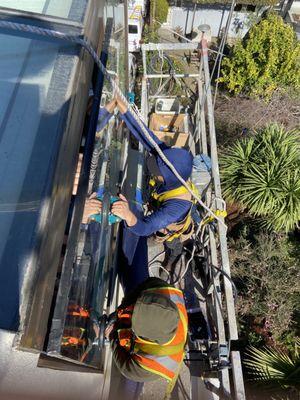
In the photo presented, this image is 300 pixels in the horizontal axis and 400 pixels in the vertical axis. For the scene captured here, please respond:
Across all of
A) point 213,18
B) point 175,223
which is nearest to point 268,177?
point 175,223

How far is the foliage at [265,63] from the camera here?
9.66m

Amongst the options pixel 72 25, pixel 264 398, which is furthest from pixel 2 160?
pixel 264 398

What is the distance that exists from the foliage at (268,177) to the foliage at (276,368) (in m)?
2.36

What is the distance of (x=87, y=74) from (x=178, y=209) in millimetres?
1663

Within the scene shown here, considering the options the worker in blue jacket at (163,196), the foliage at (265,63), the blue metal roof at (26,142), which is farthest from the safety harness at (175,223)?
the foliage at (265,63)

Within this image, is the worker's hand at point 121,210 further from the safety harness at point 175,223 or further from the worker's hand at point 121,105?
the worker's hand at point 121,105

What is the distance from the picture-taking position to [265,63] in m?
9.82

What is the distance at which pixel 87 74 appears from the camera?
2.07 m

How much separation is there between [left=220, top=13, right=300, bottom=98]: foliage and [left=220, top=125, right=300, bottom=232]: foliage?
3367 millimetres

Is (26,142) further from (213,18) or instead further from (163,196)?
(213,18)

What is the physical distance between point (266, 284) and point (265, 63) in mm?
6921

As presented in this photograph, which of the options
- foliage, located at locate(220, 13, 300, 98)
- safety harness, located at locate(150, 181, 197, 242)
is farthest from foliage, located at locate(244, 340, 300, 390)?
foliage, located at locate(220, 13, 300, 98)

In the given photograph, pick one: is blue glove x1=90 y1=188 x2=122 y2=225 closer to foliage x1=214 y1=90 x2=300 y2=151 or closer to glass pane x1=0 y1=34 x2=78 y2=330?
glass pane x1=0 y1=34 x2=78 y2=330

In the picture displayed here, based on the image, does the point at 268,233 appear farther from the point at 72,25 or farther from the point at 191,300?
the point at 72,25
